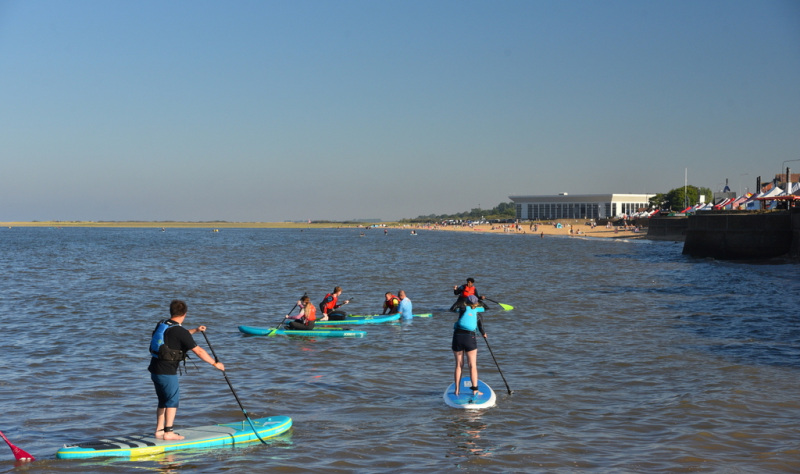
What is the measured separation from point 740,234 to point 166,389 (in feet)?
162

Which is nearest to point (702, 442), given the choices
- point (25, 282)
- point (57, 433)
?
point (57, 433)

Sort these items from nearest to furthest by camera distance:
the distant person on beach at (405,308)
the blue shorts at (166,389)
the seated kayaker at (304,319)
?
the blue shorts at (166,389), the seated kayaker at (304,319), the distant person on beach at (405,308)

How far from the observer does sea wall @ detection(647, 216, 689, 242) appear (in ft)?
299

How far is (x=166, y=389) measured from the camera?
912 cm

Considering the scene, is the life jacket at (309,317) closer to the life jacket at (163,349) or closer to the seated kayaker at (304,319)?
the seated kayaker at (304,319)

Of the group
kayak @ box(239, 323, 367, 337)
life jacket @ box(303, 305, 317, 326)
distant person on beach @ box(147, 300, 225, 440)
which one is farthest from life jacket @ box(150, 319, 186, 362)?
life jacket @ box(303, 305, 317, 326)

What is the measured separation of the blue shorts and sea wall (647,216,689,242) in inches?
3472

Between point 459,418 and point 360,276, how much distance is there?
34.6 meters

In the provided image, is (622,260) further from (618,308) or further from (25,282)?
(25,282)

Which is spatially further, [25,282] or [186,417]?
[25,282]

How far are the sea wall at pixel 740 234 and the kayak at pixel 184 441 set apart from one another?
42.8 m

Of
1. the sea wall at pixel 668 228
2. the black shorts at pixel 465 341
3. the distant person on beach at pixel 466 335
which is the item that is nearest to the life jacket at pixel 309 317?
the distant person on beach at pixel 466 335

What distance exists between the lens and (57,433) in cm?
1052

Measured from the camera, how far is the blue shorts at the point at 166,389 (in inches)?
355
